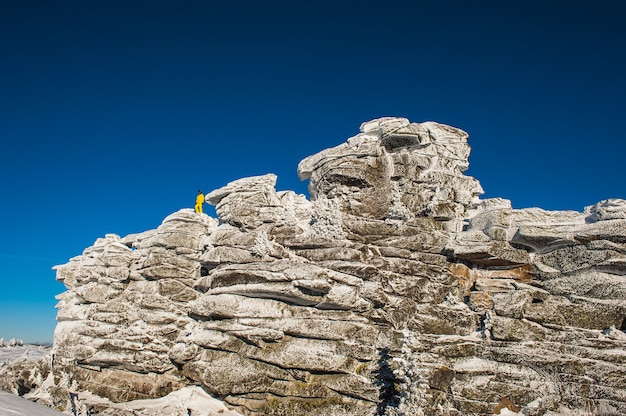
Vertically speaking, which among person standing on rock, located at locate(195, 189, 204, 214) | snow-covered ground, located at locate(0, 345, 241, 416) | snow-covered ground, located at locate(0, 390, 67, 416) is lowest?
snow-covered ground, located at locate(0, 345, 241, 416)

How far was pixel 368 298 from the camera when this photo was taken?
2895 centimetres

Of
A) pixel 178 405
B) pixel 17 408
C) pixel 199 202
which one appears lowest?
pixel 178 405

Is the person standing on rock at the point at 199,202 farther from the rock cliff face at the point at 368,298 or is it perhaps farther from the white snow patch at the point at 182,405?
the white snow patch at the point at 182,405

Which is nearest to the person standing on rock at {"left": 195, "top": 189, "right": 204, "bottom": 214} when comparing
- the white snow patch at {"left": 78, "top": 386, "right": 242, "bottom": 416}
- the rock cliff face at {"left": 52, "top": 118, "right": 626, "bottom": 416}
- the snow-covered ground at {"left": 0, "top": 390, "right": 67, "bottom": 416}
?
the rock cliff face at {"left": 52, "top": 118, "right": 626, "bottom": 416}

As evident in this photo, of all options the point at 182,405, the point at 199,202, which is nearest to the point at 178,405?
the point at 182,405

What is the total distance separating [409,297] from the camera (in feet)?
98.6

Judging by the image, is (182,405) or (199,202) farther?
(199,202)

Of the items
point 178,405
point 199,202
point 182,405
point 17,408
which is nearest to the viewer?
point 17,408

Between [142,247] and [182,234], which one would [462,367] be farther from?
Result: [142,247]

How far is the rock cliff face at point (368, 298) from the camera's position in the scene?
2545cm

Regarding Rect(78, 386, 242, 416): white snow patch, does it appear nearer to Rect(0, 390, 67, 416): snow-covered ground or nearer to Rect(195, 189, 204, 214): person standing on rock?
Rect(195, 189, 204, 214): person standing on rock

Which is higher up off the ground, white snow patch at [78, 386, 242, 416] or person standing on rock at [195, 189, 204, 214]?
person standing on rock at [195, 189, 204, 214]

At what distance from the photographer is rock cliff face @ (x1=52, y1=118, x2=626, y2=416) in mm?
25453

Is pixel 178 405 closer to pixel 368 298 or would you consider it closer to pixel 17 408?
pixel 368 298
